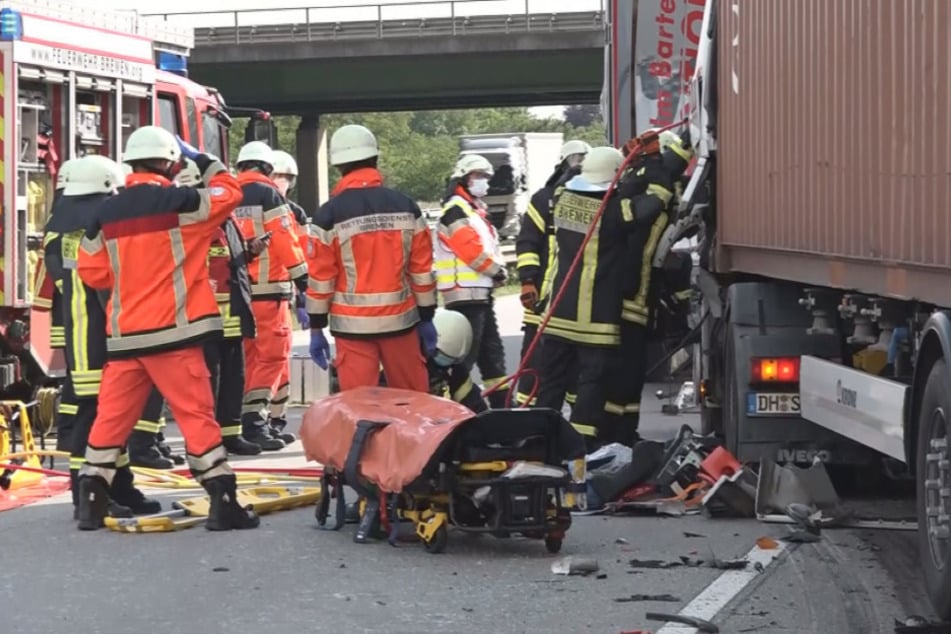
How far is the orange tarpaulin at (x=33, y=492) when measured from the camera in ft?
35.2

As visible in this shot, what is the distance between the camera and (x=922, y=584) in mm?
7922

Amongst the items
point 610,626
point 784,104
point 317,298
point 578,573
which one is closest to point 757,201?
point 784,104

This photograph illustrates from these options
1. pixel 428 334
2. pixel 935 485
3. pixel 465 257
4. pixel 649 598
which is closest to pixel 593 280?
pixel 428 334

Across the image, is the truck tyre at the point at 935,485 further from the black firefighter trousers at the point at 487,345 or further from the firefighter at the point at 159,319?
the black firefighter trousers at the point at 487,345

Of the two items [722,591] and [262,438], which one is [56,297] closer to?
[262,438]

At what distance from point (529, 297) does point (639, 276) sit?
1.88 meters

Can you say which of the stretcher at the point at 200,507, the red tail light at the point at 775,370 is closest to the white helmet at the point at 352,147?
the stretcher at the point at 200,507

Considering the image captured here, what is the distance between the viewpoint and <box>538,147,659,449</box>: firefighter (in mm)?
11328

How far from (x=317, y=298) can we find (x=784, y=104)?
8.39ft

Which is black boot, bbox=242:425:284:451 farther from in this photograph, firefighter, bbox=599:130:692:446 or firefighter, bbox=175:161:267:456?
firefighter, bbox=599:130:692:446

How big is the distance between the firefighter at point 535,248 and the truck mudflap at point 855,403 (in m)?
3.67

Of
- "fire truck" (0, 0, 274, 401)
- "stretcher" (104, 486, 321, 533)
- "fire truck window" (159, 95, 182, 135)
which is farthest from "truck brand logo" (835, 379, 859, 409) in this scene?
"fire truck window" (159, 95, 182, 135)

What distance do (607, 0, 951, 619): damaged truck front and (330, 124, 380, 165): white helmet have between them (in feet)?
6.66

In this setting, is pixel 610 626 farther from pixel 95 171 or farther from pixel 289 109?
pixel 289 109
